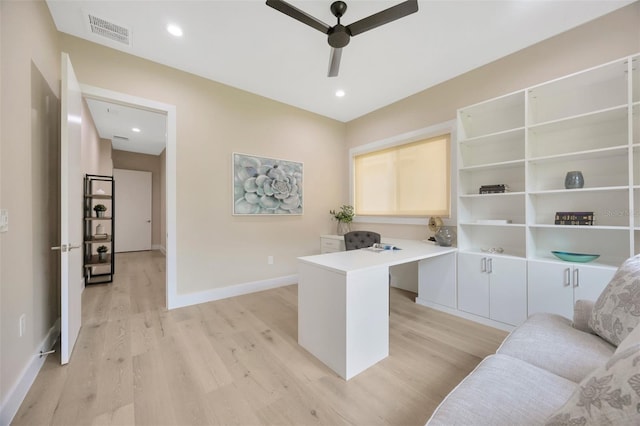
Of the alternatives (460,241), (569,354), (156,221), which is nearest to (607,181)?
(460,241)

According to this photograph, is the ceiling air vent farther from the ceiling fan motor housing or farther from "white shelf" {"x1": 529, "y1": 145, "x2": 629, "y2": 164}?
"white shelf" {"x1": 529, "y1": 145, "x2": 629, "y2": 164}

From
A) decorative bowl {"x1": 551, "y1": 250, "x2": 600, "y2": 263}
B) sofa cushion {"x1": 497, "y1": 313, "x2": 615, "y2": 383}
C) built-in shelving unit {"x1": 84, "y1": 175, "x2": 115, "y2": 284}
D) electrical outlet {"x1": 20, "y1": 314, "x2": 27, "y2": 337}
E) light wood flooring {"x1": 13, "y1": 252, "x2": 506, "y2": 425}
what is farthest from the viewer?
built-in shelving unit {"x1": 84, "y1": 175, "x2": 115, "y2": 284}

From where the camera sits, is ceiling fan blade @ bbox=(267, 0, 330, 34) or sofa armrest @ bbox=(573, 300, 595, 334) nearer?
sofa armrest @ bbox=(573, 300, 595, 334)

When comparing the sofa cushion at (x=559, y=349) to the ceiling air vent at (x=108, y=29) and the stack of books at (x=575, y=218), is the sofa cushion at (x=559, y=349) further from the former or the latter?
the ceiling air vent at (x=108, y=29)

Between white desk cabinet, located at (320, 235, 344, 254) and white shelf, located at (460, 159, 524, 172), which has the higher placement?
white shelf, located at (460, 159, 524, 172)

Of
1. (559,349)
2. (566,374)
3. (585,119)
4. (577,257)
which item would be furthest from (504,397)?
(585,119)

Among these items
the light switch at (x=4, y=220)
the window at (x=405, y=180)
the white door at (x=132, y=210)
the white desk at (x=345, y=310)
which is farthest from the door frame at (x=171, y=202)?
the white door at (x=132, y=210)

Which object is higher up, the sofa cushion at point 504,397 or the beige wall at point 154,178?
the beige wall at point 154,178

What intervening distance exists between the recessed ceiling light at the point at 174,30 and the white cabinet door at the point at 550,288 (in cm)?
380

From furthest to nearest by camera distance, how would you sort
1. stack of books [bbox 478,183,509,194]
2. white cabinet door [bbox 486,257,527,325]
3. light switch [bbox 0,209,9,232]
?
1. stack of books [bbox 478,183,509,194]
2. white cabinet door [bbox 486,257,527,325]
3. light switch [bbox 0,209,9,232]

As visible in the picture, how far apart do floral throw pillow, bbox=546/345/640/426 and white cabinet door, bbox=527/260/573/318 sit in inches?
78.7

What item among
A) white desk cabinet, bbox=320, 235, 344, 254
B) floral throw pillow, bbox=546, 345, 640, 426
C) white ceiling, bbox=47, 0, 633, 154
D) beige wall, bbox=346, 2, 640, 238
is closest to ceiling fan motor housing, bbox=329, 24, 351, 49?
white ceiling, bbox=47, 0, 633, 154

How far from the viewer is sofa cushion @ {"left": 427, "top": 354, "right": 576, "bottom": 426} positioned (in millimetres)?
832

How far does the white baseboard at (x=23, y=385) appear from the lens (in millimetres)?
1339
